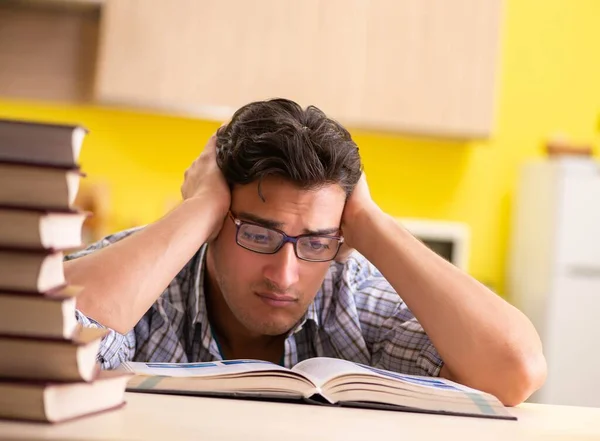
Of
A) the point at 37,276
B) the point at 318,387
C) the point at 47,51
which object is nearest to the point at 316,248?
the point at 318,387

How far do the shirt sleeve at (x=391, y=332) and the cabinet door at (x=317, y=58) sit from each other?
68.4 inches

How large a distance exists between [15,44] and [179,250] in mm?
2105

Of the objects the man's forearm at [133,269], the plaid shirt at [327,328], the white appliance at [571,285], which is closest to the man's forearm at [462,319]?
the plaid shirt at [327,328]

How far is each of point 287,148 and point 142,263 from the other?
1.16ft

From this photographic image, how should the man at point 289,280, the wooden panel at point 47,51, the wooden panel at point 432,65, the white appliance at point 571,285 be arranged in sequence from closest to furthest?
1. the man at point 289,280
2. the wooden panel at point 47,51
3. the wooden panel at point 432,65
4. the white appliance at point 571,285

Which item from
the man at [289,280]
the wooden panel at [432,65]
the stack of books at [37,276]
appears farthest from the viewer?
the wooden panel at [432,65]

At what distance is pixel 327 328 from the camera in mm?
1668

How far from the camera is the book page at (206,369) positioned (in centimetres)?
106

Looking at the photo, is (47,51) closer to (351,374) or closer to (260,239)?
(260,239)

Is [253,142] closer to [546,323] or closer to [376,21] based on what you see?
[376,21]

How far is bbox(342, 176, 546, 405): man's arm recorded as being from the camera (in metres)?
1.33

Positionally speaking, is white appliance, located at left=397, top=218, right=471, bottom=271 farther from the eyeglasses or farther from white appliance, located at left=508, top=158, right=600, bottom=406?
the eyeglasses

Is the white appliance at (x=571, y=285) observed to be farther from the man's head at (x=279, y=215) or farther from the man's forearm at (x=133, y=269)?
the man's forearm at (x=133, y=269)

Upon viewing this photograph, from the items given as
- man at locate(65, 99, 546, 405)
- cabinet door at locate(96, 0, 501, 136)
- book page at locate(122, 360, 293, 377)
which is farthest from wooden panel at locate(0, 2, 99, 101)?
book page at locate(122, 360, 293, 377)
